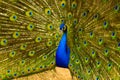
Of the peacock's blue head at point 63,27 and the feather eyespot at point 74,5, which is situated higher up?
the feather eyespot at point 74,5

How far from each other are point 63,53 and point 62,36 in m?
0.38

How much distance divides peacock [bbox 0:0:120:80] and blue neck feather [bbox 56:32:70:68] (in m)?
0.02

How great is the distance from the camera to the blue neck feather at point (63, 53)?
470cm

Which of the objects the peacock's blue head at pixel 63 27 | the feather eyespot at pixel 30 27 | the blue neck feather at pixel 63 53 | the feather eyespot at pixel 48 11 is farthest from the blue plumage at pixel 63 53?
the feather eyespot at pixel 30 27

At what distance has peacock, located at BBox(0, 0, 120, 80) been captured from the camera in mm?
4152

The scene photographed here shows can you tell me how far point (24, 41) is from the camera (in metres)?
4.57

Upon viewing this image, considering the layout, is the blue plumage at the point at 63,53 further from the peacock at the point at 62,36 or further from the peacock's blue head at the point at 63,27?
the peacock's blue head at the point at 63,27

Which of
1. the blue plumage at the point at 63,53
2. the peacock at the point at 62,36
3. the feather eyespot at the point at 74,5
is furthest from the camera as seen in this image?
the blue plumage at the point at 63,53

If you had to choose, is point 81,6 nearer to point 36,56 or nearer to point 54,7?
point 54,7

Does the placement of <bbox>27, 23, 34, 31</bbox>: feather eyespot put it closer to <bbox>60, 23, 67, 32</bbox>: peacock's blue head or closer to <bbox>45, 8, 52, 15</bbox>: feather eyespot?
<bbox>45, 8, 52, 15</bbox>: feather eyespot

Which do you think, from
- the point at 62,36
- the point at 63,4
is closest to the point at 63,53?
the point at 62,36

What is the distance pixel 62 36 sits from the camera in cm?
466

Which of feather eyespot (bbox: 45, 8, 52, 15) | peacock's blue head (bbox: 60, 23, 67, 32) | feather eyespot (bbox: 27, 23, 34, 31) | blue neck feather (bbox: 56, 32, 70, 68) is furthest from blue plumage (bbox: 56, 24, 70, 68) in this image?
feather eyespot (bbox: 27, 23, 34, 31)

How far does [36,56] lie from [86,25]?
1067 mm
